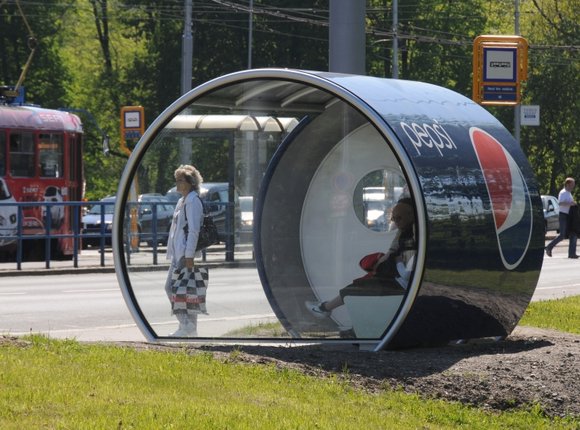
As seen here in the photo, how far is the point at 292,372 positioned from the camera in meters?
9.02

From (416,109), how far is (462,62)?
57.2m

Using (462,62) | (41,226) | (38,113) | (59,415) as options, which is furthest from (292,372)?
(462,62)

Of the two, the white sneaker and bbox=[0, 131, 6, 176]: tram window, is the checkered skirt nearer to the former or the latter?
the white sneaker

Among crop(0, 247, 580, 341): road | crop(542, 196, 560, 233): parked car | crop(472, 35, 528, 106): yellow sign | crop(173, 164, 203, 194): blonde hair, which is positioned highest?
crop(472, 35, 528, 106): yellow sign

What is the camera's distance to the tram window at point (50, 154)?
30406mm

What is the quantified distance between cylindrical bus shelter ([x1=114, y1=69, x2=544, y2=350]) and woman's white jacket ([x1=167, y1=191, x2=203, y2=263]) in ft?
1.09

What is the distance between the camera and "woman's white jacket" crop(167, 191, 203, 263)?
12195mm

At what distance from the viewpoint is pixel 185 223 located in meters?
12.5

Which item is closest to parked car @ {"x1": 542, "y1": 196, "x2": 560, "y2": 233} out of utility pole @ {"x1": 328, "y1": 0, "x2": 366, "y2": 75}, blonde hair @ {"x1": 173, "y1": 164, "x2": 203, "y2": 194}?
utility pole @ {"x1": 328, "y1": 0, "x2": 366, "y2": 75}

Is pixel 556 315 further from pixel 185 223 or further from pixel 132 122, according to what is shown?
pixel 132 122

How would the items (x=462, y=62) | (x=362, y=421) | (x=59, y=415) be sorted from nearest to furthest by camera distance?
1. (x=59, y=415)
2. (x=362, y=421)
3. (x=462, y=62)

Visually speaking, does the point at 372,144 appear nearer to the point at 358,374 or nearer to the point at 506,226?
the point at 506,226

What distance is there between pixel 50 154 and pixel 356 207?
19688 mm

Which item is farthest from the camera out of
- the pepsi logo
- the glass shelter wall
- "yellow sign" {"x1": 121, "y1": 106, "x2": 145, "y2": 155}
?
"yellow sign" {"x1": 121, "y1": 106, "x2": 145, "y2": 155}
